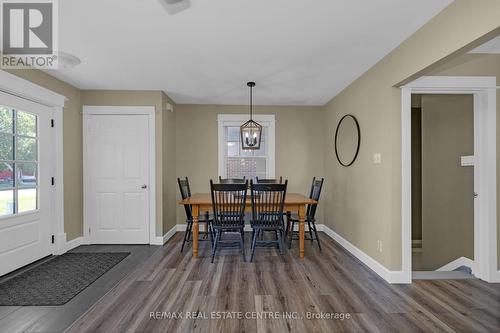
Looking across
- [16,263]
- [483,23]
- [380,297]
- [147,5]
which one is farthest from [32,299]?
[483,23]

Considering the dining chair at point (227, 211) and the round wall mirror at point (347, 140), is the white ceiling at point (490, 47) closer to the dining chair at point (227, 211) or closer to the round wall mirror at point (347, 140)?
the round wall mirror at point (347, 140)

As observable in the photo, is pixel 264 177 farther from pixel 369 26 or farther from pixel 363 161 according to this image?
pixel 369 26

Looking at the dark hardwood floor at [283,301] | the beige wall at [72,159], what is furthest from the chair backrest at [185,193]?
the beige wall at [72,159]

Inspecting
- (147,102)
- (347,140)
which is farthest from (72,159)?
(347,140)

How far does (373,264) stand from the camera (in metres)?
2.97

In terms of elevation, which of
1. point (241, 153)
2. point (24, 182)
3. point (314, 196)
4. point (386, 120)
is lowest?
point (314, 196)

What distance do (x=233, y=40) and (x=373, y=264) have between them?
9.95 feet

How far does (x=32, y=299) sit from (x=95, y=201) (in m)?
1.88

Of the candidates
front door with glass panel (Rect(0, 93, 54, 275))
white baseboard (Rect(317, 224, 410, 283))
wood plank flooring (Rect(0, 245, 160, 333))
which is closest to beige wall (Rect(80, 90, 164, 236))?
front door with glass panel (Rect(0, 93, 54, 275))

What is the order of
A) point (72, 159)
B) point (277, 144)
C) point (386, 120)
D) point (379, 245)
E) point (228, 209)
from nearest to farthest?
point (386, 120)
point (379, 245)
point (228, 209)
point (72, 159)
point (277, 144)

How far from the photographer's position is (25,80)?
289cm

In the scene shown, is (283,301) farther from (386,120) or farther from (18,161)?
Answer: (18,161)

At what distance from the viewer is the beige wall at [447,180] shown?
121 inches

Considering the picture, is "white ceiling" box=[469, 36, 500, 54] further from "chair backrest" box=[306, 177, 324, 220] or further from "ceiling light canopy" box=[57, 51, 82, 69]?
"ceiling light canopy" box=[57, 51, 82, 69]
